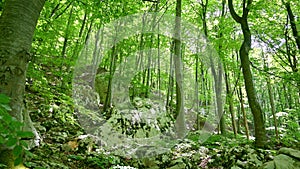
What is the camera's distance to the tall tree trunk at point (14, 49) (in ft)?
6.84

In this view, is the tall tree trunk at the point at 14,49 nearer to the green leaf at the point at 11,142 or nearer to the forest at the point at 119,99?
the forest at the point at 119,99

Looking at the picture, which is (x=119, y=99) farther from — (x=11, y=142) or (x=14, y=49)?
(x=11, y=142)

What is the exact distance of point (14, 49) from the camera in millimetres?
2131

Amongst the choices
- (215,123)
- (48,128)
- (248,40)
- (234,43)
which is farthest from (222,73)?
(48,128)

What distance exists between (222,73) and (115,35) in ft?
19.9

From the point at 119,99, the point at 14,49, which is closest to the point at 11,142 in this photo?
the point at 14,49

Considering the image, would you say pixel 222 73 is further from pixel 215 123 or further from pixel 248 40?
pixel 248 40

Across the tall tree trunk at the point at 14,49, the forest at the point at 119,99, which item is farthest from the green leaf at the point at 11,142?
the tall tree trunk at the point at 14,49

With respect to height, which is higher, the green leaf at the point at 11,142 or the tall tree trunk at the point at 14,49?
the tall tree trunk at the point at 14,49

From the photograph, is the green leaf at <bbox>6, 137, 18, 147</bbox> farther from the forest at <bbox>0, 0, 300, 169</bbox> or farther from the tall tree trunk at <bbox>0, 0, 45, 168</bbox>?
the tall tree trunk at <bbox>0, 0, 45, 168</bbox>

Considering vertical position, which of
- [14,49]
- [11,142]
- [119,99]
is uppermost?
[14,49]

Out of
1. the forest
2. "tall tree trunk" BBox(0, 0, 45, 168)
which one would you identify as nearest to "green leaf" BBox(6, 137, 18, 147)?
the forest

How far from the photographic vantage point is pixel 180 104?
7719 mm

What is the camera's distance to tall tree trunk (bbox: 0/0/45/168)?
82.1 inches
